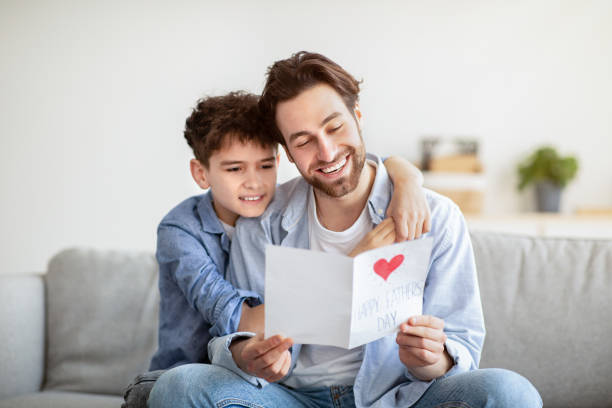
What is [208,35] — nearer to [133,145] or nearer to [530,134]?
[133,145]

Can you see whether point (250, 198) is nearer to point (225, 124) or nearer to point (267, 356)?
point (225, 124)

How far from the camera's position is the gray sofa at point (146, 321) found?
1.61m

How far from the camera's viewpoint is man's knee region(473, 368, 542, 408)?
3.32 feet

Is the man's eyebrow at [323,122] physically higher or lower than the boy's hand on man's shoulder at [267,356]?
higher

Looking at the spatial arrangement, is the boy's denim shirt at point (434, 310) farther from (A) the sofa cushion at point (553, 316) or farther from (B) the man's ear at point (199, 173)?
(A) the sofa cushion at point (553, 316)

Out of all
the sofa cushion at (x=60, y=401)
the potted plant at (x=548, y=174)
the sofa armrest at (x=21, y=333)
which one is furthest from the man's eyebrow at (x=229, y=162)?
the potted plant at (x=548, y=174)

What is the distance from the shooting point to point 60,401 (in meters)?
1.75

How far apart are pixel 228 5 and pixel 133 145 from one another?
3.61ft

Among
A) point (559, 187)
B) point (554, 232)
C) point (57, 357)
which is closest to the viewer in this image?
point (57, 357)

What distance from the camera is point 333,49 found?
3.68 metres

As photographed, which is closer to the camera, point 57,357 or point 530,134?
point 57,357

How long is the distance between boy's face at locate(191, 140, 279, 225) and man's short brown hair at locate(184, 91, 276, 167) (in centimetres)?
2

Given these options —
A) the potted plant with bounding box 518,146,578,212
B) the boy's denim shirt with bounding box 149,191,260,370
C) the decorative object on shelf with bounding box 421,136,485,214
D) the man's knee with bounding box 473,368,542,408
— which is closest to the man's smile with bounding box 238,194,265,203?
the boy's denim shirt with bounding box 149,191,260,370

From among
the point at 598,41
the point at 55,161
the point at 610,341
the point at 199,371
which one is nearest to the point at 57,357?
the point at 199,371
